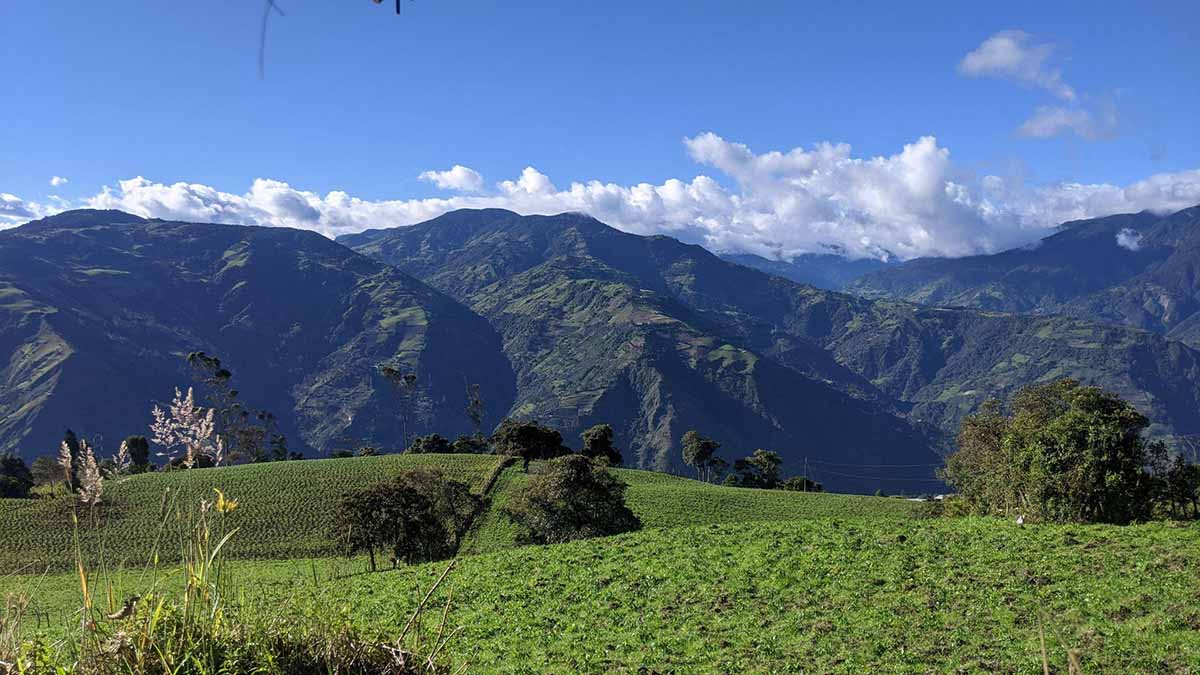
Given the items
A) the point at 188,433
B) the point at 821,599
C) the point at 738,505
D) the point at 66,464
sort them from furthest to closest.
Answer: the point at 738,505 < the point at 821,599 < the point at 188,433 < the point at 66,464

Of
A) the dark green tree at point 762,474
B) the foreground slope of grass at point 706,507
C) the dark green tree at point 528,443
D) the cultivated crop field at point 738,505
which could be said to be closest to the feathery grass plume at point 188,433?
the foreground slope of grass at point 706,507

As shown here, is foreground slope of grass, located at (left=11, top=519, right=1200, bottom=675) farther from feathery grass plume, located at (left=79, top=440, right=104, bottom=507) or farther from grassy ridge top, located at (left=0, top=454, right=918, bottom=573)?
grassy ridge top, located at (left=0, top=454, right=918, bottom=573)

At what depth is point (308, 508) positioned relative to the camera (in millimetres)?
86750

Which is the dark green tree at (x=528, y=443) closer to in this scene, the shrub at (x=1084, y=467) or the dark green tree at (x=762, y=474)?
the dark green tree at (x=762, y=474)

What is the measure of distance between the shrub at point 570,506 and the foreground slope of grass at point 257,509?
1204 inches

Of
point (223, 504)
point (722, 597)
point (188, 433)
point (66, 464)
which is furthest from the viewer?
point (722, 597)

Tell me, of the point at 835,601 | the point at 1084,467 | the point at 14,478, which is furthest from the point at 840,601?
the point at 14,478

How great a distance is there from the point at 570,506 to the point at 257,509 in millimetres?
48957

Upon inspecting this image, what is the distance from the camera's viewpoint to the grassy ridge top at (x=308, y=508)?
2886 inches

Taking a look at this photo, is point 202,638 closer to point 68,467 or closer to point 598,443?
point 68,467

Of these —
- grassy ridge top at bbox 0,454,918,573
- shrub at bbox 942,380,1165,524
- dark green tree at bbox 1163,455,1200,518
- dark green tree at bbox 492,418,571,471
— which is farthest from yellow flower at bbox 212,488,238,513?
dark green tree at bbox 492,418,571,471

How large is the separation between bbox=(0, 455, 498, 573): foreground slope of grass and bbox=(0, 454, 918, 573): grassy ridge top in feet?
0.38

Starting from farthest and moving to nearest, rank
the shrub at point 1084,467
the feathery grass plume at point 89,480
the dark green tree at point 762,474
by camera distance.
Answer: the dark green tree at point 762,474, the shrub at point 1084,467, the feathery grass plume at point 89,480

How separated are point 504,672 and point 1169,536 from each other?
2558cm
